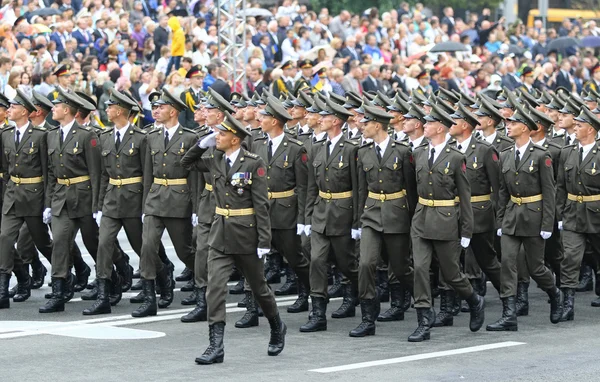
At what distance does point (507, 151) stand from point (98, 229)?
4182mm

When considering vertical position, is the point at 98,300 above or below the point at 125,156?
below

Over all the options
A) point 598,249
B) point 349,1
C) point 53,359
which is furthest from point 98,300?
point 349,1

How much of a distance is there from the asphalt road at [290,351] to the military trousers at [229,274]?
0.44 meters

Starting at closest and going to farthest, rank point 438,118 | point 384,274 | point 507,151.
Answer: point 438,118, point 507,151, point 384,274

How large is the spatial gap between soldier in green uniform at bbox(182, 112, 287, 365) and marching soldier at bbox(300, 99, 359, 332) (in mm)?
1411

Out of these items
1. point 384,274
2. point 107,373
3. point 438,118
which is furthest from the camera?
point 384,274

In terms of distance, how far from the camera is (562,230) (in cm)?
1389

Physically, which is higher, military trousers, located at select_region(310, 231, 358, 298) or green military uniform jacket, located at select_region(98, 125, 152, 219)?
green military uniform jacket, located at select_region(98, 125, 152, 219)

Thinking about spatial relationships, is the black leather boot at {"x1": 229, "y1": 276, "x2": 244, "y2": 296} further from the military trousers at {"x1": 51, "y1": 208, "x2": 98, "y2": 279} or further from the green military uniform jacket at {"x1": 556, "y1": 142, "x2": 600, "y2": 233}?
the green military uniform jacket at {"x1": 556, "y1": 142, "x2": 600, "y2": 233}

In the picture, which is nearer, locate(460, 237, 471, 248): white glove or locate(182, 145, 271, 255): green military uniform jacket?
locate(182, 145, 271, 255): green military uniform jacket

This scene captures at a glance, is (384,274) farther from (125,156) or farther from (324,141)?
(125,156)

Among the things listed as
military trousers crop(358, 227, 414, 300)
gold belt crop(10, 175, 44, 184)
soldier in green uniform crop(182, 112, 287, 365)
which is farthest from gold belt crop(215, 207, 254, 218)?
gold belt crop(10, 175, 44, 184)

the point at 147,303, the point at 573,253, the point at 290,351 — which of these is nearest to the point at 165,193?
the point at 147,303

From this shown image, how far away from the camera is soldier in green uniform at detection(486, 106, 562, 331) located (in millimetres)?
12883
